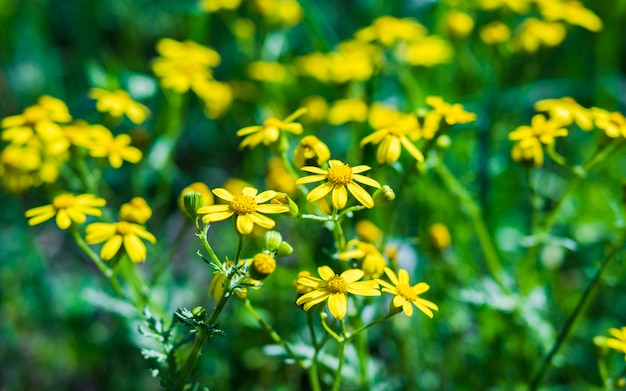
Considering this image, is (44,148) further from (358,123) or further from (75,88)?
(75,88)

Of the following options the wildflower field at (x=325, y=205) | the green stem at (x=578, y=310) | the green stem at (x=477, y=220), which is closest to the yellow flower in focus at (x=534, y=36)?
the wildflower field at (x=325, y=205)

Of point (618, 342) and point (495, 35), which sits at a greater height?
point (495, 35)

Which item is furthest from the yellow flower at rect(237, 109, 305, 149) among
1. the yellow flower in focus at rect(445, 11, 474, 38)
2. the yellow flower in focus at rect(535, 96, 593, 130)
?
the yellow flower in focus at rect(445, 11, 474, 38)

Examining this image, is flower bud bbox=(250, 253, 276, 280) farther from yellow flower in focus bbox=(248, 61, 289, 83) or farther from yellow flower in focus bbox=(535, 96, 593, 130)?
yellow flower in focus bbox=(248, 61, 289, 83)

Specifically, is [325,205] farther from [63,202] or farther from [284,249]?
[63,202]

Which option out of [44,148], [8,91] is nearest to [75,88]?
[8,91]

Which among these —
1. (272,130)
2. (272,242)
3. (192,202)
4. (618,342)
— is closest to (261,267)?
(272,242)
